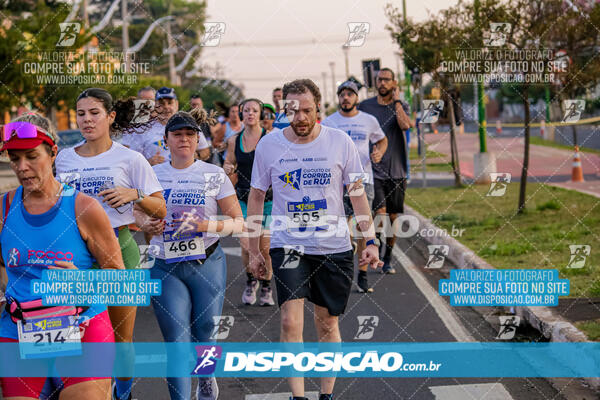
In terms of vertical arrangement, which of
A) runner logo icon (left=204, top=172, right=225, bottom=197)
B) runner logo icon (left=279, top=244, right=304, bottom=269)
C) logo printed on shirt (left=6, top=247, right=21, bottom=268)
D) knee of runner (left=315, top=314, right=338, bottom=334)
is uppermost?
runner logo icon (left=204, top=172, right=225, bottom=197)

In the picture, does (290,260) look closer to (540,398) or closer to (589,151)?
(540,398)

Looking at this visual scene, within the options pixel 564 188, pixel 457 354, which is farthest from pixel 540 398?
pixel 564 188

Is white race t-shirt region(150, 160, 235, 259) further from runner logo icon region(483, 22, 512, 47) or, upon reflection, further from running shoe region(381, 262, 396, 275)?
runner logo icon region(483, 22, 512, 47)

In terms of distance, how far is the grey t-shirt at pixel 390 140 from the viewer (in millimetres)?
10539

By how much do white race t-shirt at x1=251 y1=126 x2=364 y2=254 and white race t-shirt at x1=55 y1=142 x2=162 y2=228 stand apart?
832mm

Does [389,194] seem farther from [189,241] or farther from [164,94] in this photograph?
[189,241]

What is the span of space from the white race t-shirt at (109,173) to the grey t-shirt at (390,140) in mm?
5468

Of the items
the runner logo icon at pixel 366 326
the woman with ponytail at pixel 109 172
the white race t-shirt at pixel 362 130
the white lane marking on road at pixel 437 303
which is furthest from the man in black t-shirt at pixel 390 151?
the woman with ponytail at pixel 109 172

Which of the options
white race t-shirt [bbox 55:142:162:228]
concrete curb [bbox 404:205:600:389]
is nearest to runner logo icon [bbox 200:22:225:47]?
white race t-shirt [bbox 55:142:162:228]

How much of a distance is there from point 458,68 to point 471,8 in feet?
4.01

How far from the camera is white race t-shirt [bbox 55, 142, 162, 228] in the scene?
5.45 meters

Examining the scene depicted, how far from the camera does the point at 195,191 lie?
5.73 m

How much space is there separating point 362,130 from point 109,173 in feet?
15.6

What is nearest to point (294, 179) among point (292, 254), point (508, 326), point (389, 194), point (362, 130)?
point (292, 254)
